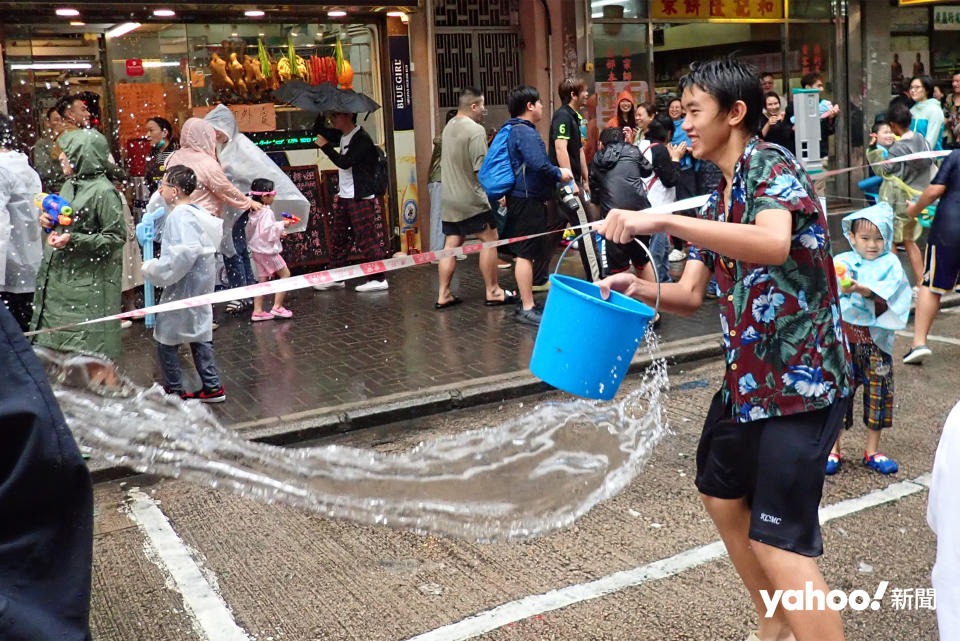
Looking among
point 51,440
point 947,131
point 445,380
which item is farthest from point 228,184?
point 947,131

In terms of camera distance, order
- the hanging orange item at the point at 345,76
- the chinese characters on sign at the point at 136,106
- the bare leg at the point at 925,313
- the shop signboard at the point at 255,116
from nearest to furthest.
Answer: the bare leg at the point at 925,313, the chinese characters on sign at the point at 136,106, the shop signboard at the point at 255,116, the hanging orange item at the point at 345,76

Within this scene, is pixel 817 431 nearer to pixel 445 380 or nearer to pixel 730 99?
pixel 730 99

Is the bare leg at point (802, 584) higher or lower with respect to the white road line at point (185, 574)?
higher

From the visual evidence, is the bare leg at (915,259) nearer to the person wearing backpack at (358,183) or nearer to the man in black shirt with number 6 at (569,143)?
the man in black shirt with number 6 at (569,143)

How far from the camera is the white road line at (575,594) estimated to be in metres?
3.88

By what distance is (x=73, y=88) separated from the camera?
35.8 ft

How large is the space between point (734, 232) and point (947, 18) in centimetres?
1841

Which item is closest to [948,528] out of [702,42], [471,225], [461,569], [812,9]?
[461,569]

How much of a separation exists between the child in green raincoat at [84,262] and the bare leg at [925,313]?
225 inches

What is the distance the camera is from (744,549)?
338 centimetres

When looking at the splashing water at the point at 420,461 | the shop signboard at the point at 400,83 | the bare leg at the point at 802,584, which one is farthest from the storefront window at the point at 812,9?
the bare leg at the point at 802,584

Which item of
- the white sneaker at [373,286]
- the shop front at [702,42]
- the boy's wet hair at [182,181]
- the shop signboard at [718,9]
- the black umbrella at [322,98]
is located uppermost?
the shop signboard at [718,9]

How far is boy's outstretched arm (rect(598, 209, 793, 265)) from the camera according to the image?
2.89 m

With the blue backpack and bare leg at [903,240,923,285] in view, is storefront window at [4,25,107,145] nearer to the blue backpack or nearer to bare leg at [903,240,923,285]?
the blue backpack
